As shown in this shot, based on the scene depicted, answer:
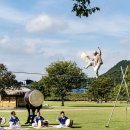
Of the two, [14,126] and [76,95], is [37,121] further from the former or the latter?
[76,95]

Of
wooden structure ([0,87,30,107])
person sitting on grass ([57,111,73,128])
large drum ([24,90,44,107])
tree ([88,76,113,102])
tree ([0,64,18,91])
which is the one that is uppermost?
tree ([88,76,113,102])

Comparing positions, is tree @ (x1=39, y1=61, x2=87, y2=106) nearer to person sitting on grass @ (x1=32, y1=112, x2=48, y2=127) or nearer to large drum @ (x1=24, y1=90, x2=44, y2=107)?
large drum @ (x1=24, y1=90, x2=44, y2=107)

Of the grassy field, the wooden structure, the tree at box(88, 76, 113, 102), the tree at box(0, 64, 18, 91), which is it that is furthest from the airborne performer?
the tree at box(88, 76, 113, 102)

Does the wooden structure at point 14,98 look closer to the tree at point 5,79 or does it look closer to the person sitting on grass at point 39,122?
the tree at point 5,79

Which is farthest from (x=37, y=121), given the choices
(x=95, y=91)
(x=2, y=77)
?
(x=95, y=91)

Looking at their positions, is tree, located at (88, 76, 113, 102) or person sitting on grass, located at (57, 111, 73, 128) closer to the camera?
person sitting on grass, located at (57, 111, 73, 128)

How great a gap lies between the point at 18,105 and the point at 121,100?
3421cm

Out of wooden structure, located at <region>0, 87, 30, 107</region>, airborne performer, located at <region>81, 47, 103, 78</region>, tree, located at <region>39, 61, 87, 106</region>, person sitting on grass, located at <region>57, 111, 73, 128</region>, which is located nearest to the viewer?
airborne performer, located at <region>81, 47, 103, 78</region>

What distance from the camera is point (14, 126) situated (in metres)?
26.2

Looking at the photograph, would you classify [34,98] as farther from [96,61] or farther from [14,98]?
[14,98]

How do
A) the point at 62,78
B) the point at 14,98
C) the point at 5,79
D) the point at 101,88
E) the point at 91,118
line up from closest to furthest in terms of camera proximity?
the point at 91,118 → the point at 5,79 → the point at 14,98 → the point at 62,78 → the point at 101,88

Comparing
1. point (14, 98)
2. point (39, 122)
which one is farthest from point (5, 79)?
point (39, 122)

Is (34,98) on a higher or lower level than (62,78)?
lower

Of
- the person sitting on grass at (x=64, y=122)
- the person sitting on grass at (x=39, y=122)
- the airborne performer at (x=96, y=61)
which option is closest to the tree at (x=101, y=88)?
the person sitting on grass at (x=39, y=122)
